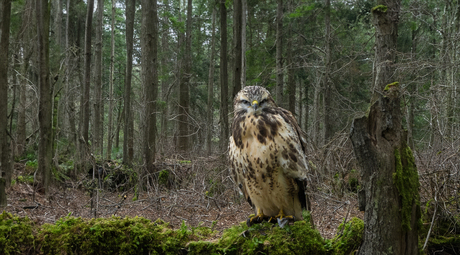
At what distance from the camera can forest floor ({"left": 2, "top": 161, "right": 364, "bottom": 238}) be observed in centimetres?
634

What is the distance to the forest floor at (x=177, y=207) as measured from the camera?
634cm

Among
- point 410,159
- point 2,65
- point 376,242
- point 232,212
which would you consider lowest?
point 232,212

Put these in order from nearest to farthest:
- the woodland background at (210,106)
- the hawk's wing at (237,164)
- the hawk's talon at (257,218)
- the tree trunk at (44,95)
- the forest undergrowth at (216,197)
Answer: the hawk's wing at (237,164) → the hawk's talon at (257,218) → the forest undergrowth at (216,197) → the woodland background at (210,106) → the tree trunk at (44,95)

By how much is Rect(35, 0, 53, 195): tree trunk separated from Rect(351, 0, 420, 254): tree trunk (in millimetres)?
6105

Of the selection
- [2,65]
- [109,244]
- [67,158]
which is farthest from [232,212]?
[67,158]

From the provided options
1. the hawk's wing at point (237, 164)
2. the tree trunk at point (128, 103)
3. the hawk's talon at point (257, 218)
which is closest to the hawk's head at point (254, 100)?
the hawk's wing at point (237, 164)

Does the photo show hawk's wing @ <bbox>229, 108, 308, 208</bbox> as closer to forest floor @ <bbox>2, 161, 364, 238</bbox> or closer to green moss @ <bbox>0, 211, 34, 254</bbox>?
green moss @ <bbox>0, 211, 34, 254</bbox>

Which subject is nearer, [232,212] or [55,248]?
[55,248]

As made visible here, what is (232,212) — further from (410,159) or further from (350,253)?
(410,159)

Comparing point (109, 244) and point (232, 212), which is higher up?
point (109, 244)

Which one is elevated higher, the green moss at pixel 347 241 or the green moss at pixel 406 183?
the green moss at pixel 406 183

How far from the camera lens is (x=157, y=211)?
695 cm

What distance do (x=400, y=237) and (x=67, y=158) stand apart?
1155cm

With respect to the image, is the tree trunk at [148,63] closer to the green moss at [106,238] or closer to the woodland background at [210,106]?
the woodland background at [210,106]
